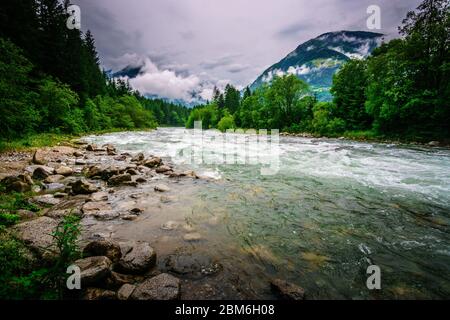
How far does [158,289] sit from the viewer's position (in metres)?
2.85

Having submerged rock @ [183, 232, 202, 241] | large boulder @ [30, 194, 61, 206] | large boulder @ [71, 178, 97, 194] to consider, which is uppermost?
large boulder @ [71, 178, 97, 194]

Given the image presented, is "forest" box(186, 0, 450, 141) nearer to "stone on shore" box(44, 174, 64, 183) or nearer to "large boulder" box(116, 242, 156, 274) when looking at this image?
"large boulder" box(116, 242, 156, 274)

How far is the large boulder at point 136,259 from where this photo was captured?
3.30 metres

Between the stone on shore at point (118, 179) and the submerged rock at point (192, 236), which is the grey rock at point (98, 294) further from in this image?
the stone on shore at point (118, 179)

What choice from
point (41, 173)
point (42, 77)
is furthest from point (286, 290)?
point (42, 77)

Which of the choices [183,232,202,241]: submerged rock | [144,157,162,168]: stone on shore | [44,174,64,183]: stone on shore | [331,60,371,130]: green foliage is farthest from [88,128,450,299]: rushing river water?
[331,60,371,130]: green foliage

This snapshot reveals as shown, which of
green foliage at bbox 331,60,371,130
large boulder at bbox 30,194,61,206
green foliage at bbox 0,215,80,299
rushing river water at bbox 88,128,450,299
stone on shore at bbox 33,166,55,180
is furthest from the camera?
green foliage at bbox 331,60,371,130

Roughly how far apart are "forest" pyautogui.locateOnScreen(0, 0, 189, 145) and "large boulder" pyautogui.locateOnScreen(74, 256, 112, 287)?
45.7ft

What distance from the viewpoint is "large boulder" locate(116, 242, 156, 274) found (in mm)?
3301

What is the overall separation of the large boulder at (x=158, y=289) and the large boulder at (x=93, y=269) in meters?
0.55

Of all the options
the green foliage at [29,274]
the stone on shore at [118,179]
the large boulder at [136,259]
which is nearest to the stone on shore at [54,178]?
the stone on shore at [118,179]

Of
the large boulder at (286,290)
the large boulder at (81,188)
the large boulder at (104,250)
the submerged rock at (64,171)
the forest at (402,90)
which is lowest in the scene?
the large boulder at (286,290)
